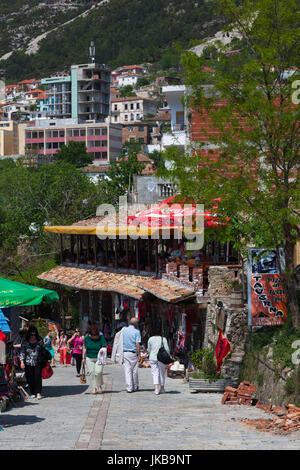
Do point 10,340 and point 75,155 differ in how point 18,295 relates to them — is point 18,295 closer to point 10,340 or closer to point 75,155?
point 10,340

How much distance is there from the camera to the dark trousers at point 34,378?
16031 millimetres

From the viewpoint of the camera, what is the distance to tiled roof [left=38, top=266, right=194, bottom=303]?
23672 mm

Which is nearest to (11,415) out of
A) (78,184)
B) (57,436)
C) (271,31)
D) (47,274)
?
(57,436)

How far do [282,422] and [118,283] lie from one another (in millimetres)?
19549

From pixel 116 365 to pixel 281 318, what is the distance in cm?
979

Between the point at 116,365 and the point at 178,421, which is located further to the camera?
the point at 116,365

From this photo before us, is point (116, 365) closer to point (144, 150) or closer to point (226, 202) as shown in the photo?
point (226, 202)

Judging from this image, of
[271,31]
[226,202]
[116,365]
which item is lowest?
[116,365]

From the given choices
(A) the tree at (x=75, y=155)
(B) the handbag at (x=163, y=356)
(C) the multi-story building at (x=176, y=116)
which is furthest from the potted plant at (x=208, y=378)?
(A) the tree at (x=75, y=155)

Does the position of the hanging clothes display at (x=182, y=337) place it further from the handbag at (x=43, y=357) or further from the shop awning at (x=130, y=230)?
the handbag at (x=43, y=357)

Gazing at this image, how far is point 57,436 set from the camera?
11.2 meters

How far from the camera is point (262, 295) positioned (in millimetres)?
17406

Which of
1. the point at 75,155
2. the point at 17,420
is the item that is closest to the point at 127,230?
the point at 17,420

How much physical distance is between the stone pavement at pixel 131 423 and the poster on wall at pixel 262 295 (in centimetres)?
187
